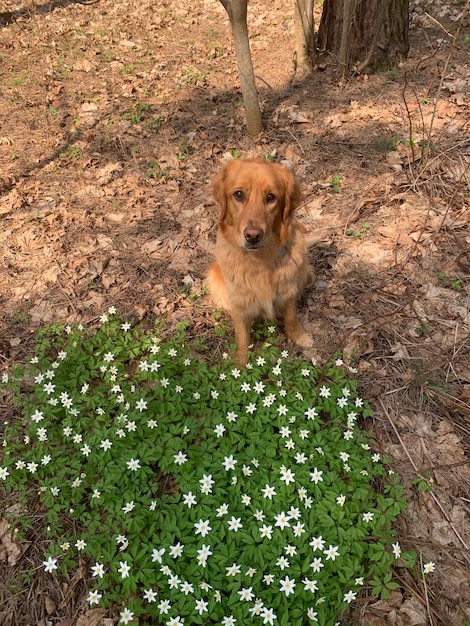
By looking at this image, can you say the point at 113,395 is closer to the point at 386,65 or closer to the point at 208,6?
the point at 386,65

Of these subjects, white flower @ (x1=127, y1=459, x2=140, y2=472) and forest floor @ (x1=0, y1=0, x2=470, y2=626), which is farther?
forest floor @ (x1=0, y1=0, x2=470, y2=626)

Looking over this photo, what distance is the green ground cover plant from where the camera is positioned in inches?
82.4

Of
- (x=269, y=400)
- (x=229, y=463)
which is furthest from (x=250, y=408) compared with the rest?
(x=229, y=463)

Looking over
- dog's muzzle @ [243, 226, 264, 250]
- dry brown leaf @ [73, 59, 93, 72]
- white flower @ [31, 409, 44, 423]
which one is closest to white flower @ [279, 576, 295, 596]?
white flower @ [31, 409, 44, 423]

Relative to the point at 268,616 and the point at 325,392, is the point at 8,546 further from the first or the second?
the point at 325,392

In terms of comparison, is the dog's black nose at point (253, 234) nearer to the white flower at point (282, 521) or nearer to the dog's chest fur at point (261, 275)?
the dog's chest fur at point (261, 275)

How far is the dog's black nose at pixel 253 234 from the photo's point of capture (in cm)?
270

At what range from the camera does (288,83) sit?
18.6ft

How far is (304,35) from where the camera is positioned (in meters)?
5.43

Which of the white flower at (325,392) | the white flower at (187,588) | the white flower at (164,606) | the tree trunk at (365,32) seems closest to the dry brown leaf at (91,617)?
the white flower at (164,606)

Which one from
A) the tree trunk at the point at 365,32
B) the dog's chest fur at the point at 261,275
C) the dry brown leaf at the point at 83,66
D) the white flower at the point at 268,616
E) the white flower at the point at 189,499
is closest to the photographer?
the white flower at the point at 268,616

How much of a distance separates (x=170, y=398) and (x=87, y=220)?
98.9 inches

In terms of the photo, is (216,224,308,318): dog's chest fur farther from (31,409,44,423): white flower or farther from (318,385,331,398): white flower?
(31,409,44,423): white flower

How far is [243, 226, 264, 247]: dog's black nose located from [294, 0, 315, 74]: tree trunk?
13.2 ft
